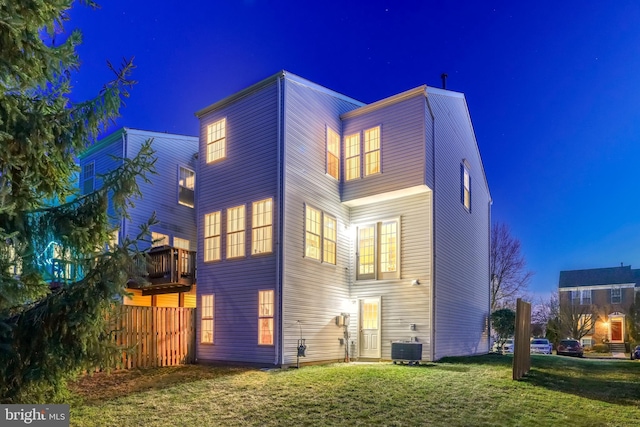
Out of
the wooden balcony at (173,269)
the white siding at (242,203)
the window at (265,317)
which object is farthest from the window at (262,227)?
the wooden balcony at (173,269)

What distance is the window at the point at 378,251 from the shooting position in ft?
47.7

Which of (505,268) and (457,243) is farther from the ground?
(457,243)

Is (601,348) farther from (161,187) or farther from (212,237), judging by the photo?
(161,187)

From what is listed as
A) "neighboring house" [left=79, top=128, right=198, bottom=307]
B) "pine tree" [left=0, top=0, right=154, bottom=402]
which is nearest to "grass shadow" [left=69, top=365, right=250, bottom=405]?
"pine tree" [left=0, top=0, right=154, bottom=402]

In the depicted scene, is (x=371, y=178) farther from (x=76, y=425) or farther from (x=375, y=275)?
(x=76, y=425)

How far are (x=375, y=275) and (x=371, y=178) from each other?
3039 mm

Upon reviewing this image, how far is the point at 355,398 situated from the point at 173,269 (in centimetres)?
869

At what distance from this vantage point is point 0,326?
4.61m

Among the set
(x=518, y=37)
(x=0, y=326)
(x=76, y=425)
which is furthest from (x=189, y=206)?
(x=518, y=37)

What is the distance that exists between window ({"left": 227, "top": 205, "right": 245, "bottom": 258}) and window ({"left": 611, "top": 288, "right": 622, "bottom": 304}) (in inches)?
1527

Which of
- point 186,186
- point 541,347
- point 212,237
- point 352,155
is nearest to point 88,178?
point 186,186

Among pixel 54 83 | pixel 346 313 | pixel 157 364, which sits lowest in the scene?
pixel 157 364

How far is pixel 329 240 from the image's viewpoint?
47.7ft

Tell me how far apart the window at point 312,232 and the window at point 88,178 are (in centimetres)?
1048
